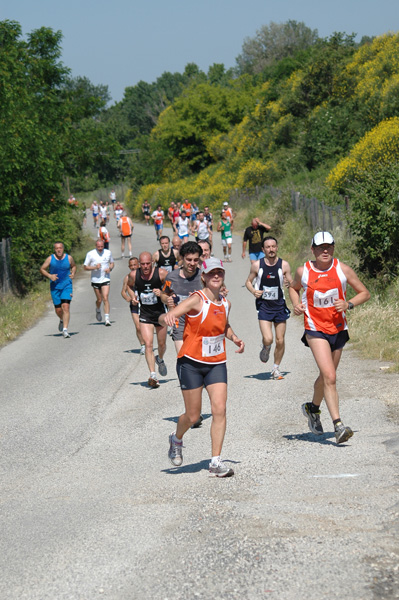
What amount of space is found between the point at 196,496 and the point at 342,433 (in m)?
1.78

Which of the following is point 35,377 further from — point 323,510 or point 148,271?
point 323,510

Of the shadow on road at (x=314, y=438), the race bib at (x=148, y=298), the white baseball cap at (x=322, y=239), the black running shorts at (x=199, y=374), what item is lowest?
the shadow on road at (x=314, y=438)

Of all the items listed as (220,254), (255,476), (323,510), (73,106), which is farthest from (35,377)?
(73,106)

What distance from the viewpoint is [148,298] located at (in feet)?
41.4

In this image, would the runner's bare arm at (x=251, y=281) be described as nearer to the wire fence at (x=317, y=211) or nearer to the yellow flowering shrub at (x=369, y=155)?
the wire fence at (x=317, y=211)

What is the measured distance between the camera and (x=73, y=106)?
4031cm

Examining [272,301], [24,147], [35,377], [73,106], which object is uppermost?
[73,106]

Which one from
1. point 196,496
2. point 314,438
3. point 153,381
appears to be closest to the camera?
point 196,496

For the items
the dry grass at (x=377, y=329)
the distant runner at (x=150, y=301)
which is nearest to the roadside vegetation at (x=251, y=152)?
the dry grass at (x=377, y=329)

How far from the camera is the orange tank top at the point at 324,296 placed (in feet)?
27.3

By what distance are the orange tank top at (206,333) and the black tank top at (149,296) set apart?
5081 mm

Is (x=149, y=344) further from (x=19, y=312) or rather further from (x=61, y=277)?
(x=19, y=312)

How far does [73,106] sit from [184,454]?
111 feet

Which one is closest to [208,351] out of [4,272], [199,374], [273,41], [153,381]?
[199,374]
